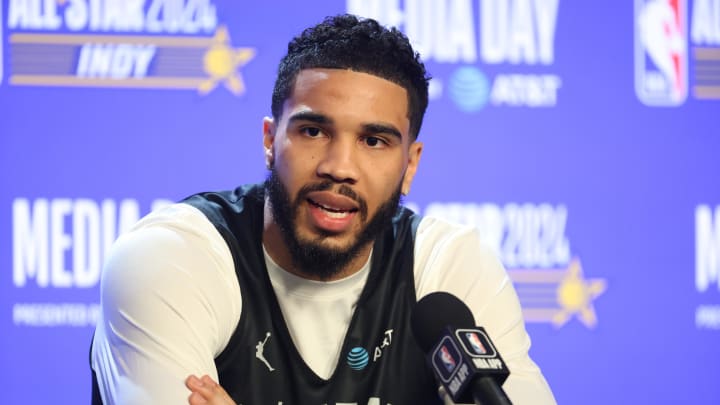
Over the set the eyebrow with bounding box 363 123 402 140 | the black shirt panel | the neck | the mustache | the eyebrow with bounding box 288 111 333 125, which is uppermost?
the eyebrow with bounding box 288 111 333 125

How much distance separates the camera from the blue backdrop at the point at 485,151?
11.0 ft

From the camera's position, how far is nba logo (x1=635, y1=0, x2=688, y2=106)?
3.72 metres

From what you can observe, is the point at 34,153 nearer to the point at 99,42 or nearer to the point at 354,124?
the point at 99,42

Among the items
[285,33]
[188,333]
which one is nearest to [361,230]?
[188,333]

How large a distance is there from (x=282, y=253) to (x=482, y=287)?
501 mm

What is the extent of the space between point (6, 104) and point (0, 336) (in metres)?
0.85

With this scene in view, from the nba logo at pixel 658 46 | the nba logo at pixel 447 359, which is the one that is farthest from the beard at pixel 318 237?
the nba logo at pixel 658 46

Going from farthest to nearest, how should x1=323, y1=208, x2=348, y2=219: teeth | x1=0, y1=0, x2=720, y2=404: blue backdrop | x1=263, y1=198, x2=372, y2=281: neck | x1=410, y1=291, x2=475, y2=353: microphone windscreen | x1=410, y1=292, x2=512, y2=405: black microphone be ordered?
x1=0, y1=0, x2=720, y2=404: blue backdrop, x1=263, y1=198, x2=372, y2=281: neck, x1=323, y1=208, x2=348, y2=219: teeth, x1=410, y1=291, x2=475, y2=353: microphone windscreen, x1=410, y1=292, x2=512, y2=405: black microphone

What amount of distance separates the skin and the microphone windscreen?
0.58 meters

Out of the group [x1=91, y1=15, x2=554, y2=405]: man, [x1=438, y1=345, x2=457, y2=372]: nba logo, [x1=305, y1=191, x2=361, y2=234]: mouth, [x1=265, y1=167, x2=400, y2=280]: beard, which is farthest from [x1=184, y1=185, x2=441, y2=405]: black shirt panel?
[x1=438, y1=345, x2=457, y2=372]: nba logo

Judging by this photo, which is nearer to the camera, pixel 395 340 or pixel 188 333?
pixel 188 333

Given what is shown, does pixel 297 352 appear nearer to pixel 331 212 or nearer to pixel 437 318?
pixel 331 212

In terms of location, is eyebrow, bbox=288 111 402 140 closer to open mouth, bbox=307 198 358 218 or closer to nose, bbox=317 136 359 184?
nose, bbox=317 136 359 184

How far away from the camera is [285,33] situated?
3541mm
